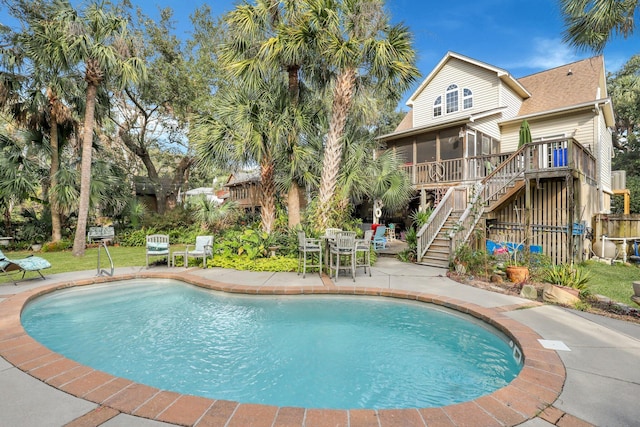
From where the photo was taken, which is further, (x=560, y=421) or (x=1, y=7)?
(x=1, y=7)

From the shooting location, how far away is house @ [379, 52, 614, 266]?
9281 millimetres

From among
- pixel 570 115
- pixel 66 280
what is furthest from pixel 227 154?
pixel 570 115

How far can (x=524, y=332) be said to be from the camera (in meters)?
4.05

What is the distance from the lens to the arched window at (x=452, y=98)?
16366 millimetres

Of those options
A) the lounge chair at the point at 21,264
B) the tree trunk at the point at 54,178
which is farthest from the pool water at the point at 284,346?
the tree trunk at the point at 54,178

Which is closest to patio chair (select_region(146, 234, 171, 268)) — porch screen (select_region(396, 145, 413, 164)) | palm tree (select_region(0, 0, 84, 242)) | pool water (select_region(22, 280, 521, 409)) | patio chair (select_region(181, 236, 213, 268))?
patio chair (select_region(181, 236, 213, 268))

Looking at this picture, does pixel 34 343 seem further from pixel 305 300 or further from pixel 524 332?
pixel 524 332

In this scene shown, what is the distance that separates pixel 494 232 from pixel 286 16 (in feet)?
31.2

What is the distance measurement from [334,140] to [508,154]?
705cm

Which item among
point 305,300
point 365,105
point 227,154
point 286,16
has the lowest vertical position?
point 305,300

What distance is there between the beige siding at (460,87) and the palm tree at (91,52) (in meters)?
13.5

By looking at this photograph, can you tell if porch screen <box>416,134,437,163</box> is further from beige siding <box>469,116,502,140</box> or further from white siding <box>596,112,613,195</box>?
white siding <box>596,112,613,195</box>

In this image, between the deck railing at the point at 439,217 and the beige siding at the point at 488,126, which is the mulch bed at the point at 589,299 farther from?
the beige siding at the point at 488,126

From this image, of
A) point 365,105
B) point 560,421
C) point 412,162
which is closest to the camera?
point 560,421
